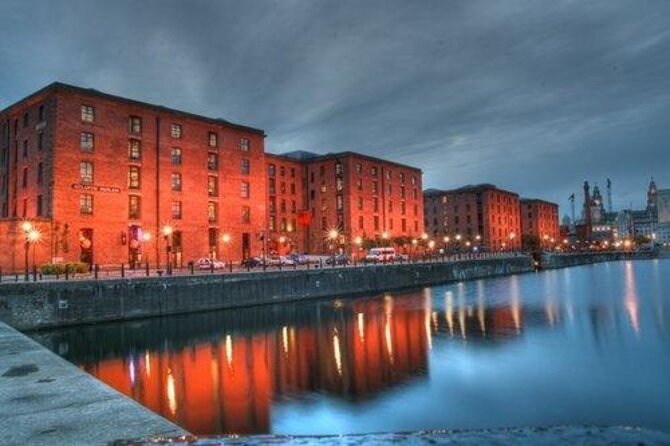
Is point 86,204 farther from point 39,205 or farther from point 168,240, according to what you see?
point 168,240

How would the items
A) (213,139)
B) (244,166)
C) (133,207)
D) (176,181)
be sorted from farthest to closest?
1. (244,166)
2. (213,139)
3. (176,181)
4. (133,207)

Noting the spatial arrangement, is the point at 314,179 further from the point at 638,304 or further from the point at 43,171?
the point at 638,304

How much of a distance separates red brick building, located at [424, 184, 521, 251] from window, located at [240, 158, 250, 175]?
238 ft

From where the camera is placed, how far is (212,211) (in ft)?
200

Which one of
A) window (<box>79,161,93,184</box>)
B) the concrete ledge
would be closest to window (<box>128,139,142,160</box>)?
window (<box>79,161,93,184</box>)

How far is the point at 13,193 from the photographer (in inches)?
2101

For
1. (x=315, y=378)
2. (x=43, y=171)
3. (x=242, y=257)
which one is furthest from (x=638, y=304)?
(x=43, y=171)

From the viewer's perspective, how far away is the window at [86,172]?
160 ft

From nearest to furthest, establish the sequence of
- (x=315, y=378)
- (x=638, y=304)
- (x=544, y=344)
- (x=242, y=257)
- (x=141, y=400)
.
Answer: (x=141, y=400), (x=315, y=378), (x=544, y=344), (x=638, y=304), (x=242, y=257)

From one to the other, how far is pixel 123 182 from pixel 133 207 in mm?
2653

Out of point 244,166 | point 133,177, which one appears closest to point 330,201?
point 244,166

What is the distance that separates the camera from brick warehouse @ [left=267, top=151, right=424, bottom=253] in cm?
8625

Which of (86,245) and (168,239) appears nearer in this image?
(86,245)

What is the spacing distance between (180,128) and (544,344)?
44.9 m
